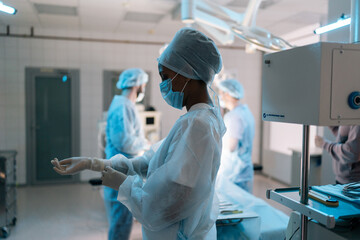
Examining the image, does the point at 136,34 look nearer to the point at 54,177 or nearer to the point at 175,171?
the point at 54,177

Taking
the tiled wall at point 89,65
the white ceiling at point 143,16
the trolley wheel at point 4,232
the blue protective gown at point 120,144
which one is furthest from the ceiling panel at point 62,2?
the trolley wheel at point 4,232

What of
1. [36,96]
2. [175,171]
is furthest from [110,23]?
[175,171]

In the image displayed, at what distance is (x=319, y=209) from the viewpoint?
975 mm

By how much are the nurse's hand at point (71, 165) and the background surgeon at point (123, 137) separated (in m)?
1.03

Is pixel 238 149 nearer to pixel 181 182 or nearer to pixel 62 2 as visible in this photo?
pixel 181 182

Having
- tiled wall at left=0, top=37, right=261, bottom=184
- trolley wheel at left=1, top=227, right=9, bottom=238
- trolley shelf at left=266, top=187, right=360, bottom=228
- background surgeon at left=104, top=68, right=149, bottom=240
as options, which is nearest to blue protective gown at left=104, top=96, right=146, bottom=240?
background surgeon at left=104, top=68, right=149, bottom=240

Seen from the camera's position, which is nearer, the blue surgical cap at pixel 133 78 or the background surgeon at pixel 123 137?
the background surgeon at pixel 123 137

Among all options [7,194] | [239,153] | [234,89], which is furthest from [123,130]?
[7,194]

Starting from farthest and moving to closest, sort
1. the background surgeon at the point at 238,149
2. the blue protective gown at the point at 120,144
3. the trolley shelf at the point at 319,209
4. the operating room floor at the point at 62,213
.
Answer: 1. the operating room floor at the point at 62,213
2. the background surgeon at the point at 238,149
3. the blue protective gown at the point at 120,144
4. the trolley shelf at the point at 319,209

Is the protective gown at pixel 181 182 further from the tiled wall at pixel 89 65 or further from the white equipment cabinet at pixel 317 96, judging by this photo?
the tiled wall at pixel 89 65

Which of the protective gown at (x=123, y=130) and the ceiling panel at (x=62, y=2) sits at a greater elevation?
the ceiling panel at (x=62, y=2)

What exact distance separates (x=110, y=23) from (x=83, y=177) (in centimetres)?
228

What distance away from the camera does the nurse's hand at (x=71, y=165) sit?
1.13 m

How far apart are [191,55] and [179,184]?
1.49 feet
